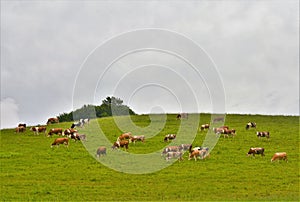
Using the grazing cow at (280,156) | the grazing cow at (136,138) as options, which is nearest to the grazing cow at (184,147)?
the grazing cow at (136,138)

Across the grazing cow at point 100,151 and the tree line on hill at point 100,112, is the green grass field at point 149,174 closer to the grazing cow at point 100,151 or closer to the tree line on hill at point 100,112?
the grazing cow at point 100,151

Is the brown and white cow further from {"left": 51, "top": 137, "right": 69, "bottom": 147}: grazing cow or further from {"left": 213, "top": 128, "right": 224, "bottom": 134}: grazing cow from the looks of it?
{"left": 51, "top": 137, "right": 69, "bottom": 147}: grazing cow

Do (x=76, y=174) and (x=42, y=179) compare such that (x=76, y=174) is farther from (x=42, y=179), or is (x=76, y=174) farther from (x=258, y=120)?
(x=258, y=120)

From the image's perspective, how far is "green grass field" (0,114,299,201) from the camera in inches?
1261

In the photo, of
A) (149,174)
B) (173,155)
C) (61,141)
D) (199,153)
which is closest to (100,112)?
(61,141)

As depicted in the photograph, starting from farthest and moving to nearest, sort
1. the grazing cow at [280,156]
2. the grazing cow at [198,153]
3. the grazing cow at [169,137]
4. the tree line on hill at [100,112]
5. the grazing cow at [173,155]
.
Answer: the tree line on hill at [100,112] → the grazing cow at [169,137] → the grazing cow at [280,156] → the grazing cow at [198,153] → the grazing cow at [173,155]

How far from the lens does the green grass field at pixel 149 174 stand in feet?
105

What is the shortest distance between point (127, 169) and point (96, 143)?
993 centimetres

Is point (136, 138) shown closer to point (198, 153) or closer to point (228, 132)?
point (198, 153)

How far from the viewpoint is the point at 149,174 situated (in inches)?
1502

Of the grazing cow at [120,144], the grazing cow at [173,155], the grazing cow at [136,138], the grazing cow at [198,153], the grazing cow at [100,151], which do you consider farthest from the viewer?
the grazing cow at [136,138]

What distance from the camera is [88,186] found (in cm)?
3419

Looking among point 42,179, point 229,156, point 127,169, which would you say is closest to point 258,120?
point 229,156

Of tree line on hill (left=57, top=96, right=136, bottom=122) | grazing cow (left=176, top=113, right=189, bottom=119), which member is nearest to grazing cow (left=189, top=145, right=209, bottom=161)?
grazing cow (left=176, top=113, right=189, bottom=119)
